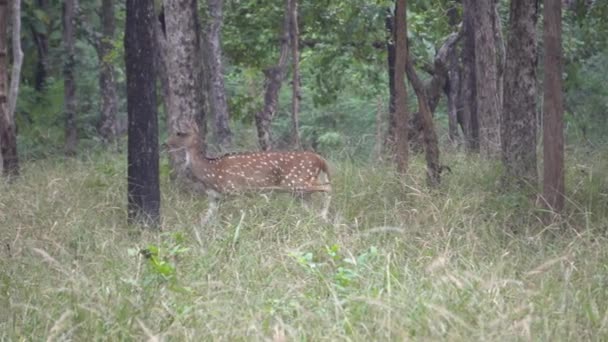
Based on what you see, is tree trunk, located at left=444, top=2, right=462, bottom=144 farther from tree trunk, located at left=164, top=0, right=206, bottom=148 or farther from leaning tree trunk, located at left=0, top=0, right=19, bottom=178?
leaning tree trunk, located at left=0, top=0, right=19, bottom=178

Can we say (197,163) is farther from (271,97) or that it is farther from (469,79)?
(469,79)

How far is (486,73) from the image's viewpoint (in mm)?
16922

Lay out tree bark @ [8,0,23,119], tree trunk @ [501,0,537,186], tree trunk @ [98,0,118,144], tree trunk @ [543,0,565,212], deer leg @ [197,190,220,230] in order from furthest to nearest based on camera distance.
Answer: tree trunk @ [98,0,118,144], tree bark @ [8,0,23,119], tree trunk @ [501,0,537,186], deer leg @ [197,190,220,230], tree trunk @ [543,0,565,212]

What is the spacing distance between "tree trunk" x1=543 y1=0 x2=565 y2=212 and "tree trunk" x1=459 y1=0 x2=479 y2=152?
278 inches

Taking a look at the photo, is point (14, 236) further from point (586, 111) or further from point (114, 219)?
point (586, 111)

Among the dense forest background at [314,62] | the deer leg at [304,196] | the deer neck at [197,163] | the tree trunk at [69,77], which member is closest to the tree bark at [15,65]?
the dense forest background at [314,62]

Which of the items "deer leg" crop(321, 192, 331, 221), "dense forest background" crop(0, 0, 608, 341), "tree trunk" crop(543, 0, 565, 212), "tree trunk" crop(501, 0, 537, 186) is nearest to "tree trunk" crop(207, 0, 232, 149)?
"dense forest background" crop(0, 0, 608, 341)

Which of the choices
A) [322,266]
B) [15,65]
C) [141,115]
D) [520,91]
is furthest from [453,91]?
[322,266]

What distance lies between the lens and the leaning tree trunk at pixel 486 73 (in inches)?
653

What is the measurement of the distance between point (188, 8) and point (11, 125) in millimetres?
2763

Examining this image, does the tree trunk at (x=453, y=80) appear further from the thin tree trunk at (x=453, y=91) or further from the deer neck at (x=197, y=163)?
the deer neck at (x=197, y=163)

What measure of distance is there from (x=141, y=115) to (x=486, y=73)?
265 inches

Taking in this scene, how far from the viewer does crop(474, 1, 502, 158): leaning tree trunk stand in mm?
16578

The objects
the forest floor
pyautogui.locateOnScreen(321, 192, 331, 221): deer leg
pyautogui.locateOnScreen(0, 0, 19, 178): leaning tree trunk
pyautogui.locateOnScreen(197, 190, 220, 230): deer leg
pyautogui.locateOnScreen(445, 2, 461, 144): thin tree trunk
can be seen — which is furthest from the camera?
pyautogui.locateOnScreen(445, 2, 461, 144): thin tree trunk
